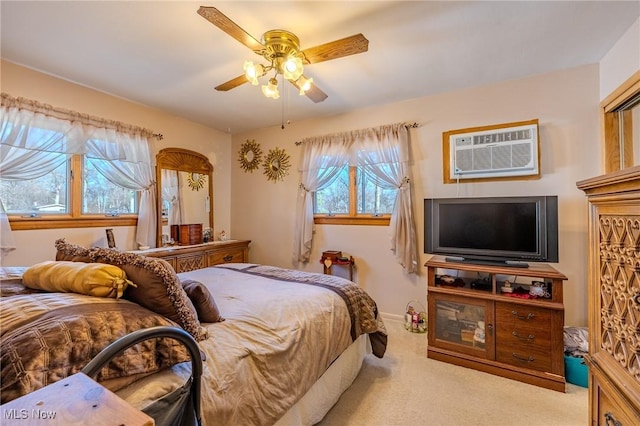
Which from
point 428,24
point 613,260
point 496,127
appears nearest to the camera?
point 613,260

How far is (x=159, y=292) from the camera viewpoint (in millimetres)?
1167

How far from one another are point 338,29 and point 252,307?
6.54 ft

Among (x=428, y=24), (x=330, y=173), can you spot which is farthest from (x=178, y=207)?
(x=428, y=24)

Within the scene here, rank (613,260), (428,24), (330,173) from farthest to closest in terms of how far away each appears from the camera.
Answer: (330,173) < (428,24) < (613,260)

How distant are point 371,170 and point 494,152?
1.27 m

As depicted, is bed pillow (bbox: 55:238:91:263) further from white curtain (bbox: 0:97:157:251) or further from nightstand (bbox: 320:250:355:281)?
nightstand (bbox: 320:250:355:281)

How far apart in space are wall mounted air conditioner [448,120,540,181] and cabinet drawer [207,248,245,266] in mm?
3097

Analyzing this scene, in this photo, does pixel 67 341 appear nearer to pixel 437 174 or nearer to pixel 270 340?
pixel 270 340

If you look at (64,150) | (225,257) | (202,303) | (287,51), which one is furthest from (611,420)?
(64,150)

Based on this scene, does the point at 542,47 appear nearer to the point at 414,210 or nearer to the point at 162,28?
the point at 414,210

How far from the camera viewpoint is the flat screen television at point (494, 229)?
229 cm

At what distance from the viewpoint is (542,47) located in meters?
2.24

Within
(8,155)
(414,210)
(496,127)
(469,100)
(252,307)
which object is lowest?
(252,307)

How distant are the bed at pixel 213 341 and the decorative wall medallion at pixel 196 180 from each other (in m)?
2.36
